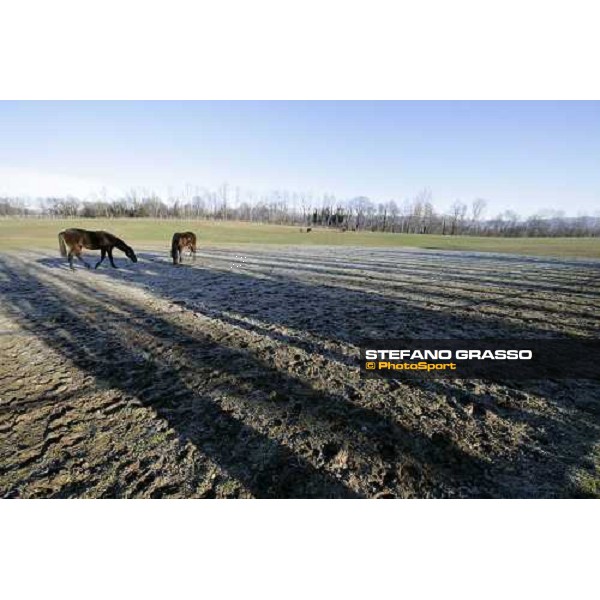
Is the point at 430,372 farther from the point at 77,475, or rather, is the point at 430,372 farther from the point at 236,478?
the point at 77,475

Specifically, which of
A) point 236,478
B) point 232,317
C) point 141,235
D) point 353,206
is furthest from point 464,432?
point 353,206

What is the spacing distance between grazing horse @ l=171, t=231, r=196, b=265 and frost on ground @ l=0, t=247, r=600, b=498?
319 inches

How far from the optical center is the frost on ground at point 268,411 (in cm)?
242

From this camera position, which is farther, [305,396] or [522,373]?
[522,373]

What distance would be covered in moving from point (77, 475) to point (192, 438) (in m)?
0.95

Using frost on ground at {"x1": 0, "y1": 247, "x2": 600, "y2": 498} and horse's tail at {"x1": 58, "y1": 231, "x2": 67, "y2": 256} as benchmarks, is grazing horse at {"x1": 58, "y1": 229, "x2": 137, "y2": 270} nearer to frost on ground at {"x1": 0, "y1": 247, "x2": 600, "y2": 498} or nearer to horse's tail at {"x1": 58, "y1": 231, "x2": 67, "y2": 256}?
horse's tail at {"x1": 58, "y1": 231, "x2": 67, "y2": 256}

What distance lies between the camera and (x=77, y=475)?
2443mm

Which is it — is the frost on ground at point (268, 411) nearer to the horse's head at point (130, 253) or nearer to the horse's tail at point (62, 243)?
the horse's tail at point (62, 243)

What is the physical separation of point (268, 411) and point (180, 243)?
1422 centimetres

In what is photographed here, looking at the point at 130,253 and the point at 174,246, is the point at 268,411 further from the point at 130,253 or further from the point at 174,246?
the point at 130,253

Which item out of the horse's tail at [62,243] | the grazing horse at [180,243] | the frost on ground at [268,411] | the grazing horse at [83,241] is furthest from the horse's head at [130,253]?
the frost on ground at [268,411]

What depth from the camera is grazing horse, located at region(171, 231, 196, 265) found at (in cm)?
1509

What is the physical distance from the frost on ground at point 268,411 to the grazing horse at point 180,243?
319 inches

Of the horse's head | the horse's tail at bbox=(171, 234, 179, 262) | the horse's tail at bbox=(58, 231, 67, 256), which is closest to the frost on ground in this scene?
the horse's tail at bbox=(58, 231, 67, 256)
